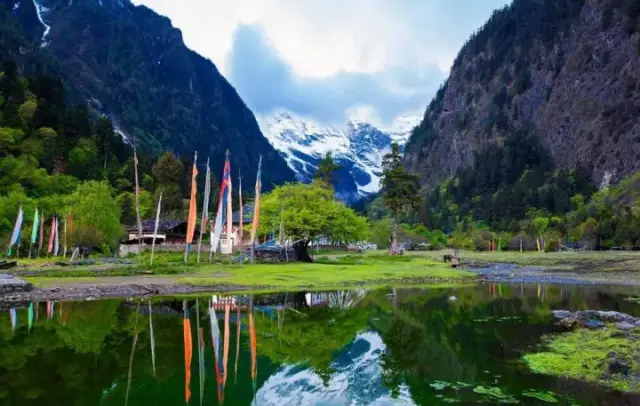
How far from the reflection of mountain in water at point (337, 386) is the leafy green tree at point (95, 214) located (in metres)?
51.6

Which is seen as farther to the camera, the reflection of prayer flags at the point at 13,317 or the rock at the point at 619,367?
the reflection of prayer flags at the point at 13,317

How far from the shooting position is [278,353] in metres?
19.3

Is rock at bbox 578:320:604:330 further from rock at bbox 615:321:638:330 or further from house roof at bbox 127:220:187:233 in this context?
house roof at bbox 127:220:187:233

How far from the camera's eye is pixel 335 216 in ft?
220

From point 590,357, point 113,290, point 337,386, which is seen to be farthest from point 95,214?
point 590,357

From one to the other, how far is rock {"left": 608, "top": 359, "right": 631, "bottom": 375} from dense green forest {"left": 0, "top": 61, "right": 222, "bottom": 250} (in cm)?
5858

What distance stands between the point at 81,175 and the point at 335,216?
63.2 m

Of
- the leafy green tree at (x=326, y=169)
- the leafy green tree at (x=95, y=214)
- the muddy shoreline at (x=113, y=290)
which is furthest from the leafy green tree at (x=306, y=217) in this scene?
the leafy green tree at (x=326, y=169)

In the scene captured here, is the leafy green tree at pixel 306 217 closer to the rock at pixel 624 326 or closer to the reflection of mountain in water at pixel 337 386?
the rock at pixel 624 326

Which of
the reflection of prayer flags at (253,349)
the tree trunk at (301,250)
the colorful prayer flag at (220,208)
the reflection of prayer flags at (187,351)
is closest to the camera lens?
the reflection of prayer flags at (187,351)

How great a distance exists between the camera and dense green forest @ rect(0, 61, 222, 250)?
67812mm

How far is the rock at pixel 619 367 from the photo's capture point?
15.3m

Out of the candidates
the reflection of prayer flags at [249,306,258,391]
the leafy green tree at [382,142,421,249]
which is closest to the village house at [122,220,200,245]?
the leafy green tree at [382,142,421,249]

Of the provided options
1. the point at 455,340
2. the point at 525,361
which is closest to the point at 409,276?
the point at 455,340
